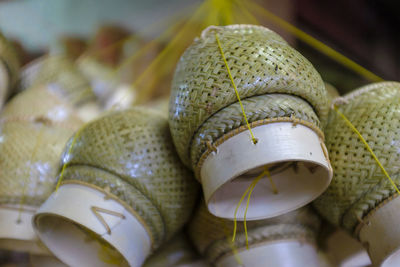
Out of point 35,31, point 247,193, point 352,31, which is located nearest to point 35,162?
point 247,193

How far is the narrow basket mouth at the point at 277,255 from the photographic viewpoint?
2.21ft

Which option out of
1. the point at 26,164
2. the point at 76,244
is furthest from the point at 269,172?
the point at 26,164

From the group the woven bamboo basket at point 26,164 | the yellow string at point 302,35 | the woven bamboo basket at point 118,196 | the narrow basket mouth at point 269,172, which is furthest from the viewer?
the yellow string at point 302,35

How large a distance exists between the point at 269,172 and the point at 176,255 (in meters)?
0.31

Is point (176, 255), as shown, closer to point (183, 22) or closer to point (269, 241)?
point (269, 241)

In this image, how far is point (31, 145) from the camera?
31.9 inches

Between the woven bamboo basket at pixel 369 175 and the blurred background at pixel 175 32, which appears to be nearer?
the woven bamboo basket at pixel 369 175

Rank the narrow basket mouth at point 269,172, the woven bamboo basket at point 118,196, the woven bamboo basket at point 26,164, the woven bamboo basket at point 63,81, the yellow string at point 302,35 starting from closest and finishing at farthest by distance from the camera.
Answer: the narrow basket mouth at point 269,172
the woven bamboo basket at point 118,196
the woven bamboo basket at point 26,164
the yellow string at point 302,35
the woven bamboo basket at point 63,81

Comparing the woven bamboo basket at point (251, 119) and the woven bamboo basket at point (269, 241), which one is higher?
the woven bamboo basket at point (251, 119)

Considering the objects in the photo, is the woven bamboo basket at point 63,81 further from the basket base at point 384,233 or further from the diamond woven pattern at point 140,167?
the basket base at point 384,233

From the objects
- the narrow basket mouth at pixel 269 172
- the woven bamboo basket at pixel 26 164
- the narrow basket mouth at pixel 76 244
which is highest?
the narrow basket mouth at pixel 269 172

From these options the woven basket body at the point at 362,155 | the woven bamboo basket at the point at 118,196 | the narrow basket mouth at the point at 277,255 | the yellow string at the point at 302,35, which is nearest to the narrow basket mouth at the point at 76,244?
the woven bamboo basket at the point at 118,196

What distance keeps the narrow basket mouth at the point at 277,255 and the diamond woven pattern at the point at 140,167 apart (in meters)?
0.14

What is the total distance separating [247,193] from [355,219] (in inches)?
7.4
